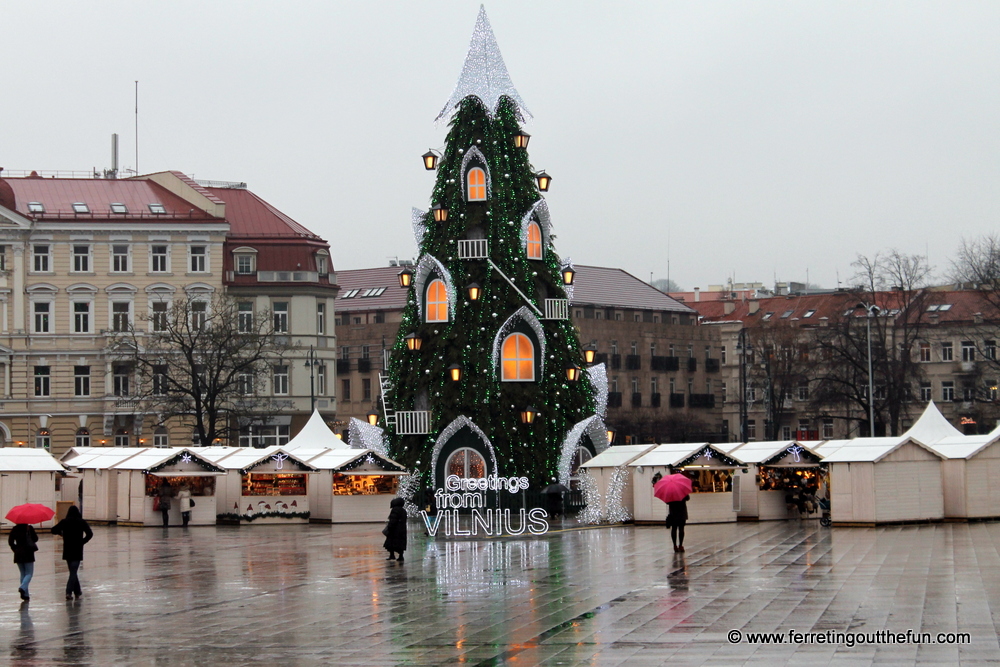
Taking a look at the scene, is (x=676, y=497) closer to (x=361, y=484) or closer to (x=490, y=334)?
(x=490, y=334)

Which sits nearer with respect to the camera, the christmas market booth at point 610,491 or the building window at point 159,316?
the christmas market booth at point 610,491

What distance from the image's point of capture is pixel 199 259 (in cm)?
7875

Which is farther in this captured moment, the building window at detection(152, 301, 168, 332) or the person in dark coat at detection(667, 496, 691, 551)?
the building window at detection(152, 301, 168, 332)

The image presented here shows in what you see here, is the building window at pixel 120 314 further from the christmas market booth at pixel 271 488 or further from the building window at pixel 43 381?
the christmas market booth at pixel 271 488

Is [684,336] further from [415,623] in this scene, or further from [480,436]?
[415,623]

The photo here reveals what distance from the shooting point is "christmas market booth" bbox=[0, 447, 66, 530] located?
44250 mm

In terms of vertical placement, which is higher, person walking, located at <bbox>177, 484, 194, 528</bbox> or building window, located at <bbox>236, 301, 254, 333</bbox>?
building window, located at <bbox>236, 301, 254, 333</bbox>

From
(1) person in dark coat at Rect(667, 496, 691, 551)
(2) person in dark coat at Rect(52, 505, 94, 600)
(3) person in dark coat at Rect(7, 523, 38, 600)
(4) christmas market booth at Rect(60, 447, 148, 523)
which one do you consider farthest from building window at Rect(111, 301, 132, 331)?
(3) person in dark coat at Rect(7, 523, 38, 600)

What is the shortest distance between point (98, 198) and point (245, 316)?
32.5 ft

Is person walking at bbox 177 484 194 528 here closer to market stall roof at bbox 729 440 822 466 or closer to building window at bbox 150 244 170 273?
market stall roof at bbox 729 440 822 466

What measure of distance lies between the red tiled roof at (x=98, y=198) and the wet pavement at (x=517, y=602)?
44.6m

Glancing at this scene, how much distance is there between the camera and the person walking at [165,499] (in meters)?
47.3

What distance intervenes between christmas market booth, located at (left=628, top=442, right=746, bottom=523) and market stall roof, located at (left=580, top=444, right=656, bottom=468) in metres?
0.49

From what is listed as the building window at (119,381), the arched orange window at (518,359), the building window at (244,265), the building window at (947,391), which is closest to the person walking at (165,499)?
the arched orange window at (518,359)
